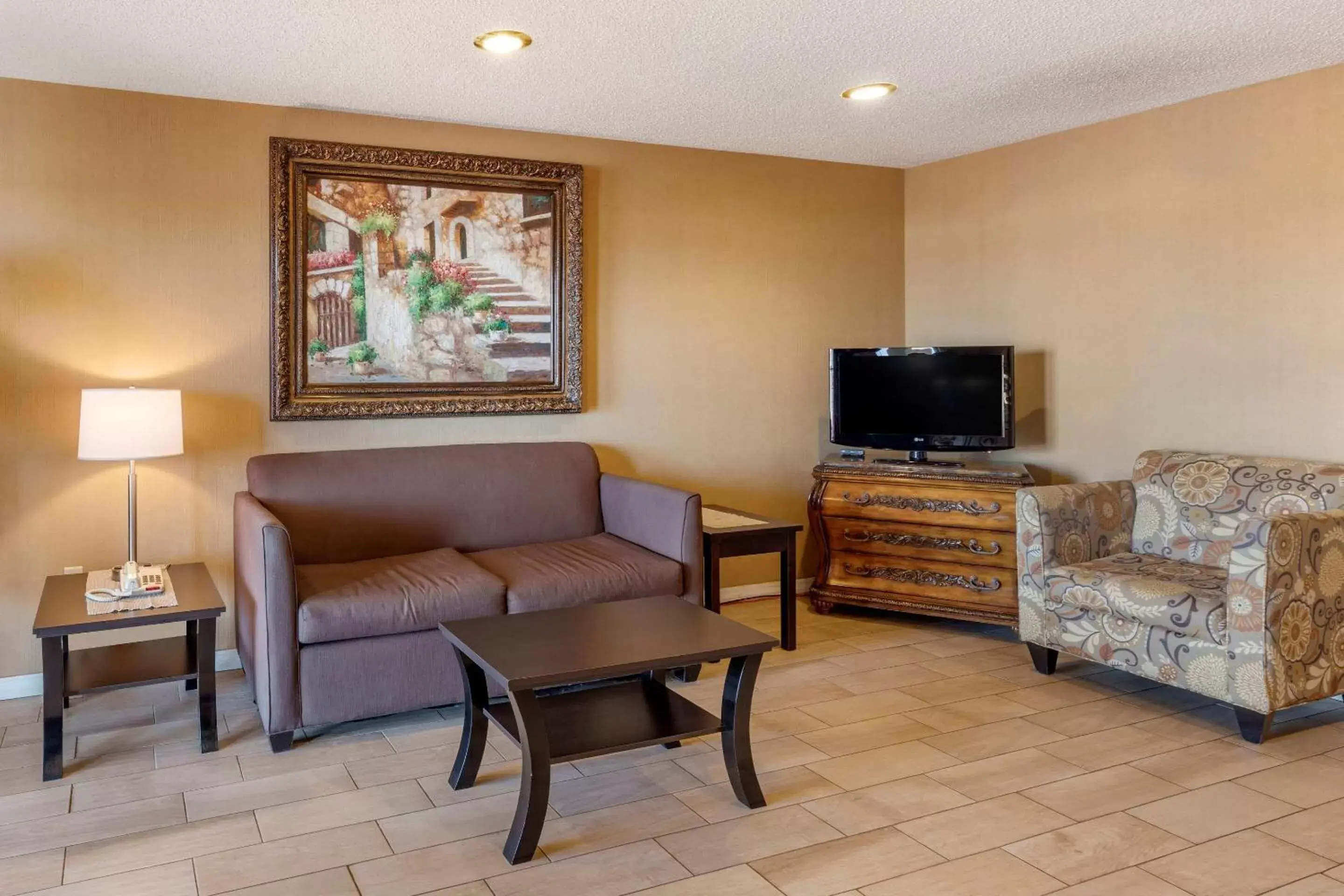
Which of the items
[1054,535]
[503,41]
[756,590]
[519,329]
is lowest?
[756,590]

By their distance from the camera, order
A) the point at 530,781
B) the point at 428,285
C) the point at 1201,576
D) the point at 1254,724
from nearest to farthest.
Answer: the point at 530,781 < the point at 1254,724 < the point at 1201,576 < the point at 428,285

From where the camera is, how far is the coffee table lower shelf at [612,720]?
2.59 meters

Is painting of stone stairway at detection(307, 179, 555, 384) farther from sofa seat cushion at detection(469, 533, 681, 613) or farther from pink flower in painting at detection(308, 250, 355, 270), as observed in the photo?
sofa seat cushion at detection(469, 533, 681, 613)

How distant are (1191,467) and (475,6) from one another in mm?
3069

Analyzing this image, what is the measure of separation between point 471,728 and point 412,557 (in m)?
1.12

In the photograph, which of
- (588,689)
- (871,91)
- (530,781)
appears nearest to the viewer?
(530,781)

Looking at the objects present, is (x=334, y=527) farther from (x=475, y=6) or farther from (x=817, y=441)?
(x=817, y=441)

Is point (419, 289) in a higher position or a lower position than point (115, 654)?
higher

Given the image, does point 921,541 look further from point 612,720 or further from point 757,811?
point 612,720

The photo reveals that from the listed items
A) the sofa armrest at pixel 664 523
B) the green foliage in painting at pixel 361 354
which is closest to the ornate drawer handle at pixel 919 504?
the sofa armrest at pixel 664 523

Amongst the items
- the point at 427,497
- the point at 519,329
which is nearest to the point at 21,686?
the point at 427,497

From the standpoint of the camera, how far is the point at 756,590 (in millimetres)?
5164

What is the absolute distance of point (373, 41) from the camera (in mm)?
3271

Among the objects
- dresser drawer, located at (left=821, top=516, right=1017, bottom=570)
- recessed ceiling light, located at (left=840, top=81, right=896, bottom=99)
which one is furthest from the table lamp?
dresser drawer, located at (left=821, top=516, right=1017, bottom=570)
